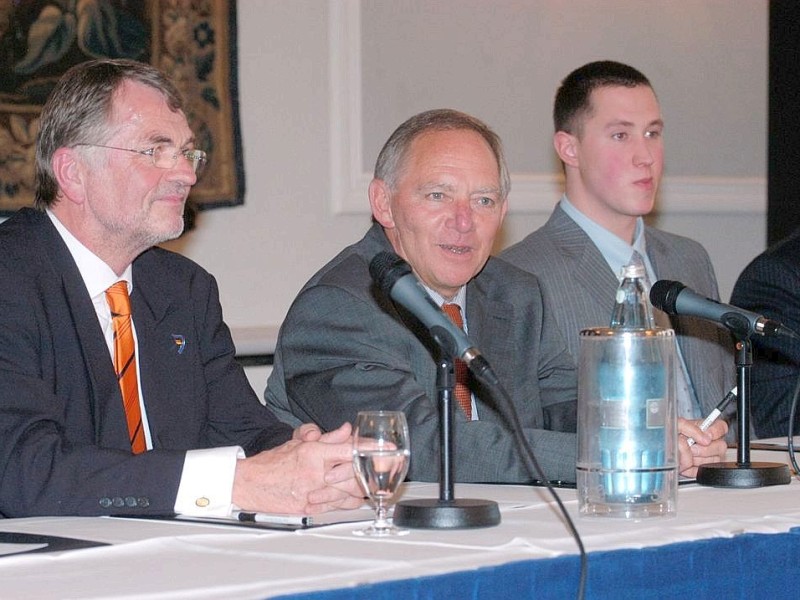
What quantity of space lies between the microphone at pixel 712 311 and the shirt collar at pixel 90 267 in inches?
41.9

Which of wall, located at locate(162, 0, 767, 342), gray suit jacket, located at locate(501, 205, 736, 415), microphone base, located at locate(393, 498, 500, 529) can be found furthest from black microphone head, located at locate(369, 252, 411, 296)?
wall, located at locate(162, 0, 767, 342)

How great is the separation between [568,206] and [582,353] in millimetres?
2050

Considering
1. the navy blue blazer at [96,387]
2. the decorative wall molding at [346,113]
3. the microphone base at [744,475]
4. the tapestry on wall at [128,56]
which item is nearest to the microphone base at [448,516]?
the navy blue blazer at [96,387]

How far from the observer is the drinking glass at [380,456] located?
182cm

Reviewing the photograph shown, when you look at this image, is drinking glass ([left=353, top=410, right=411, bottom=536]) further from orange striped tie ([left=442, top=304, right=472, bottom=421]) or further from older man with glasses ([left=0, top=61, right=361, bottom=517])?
orange striped tie ([left=442, top=304, right=472, bottom=421])

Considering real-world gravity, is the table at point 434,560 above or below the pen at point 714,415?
below

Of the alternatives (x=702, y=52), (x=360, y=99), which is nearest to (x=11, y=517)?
(x=360, y=99)

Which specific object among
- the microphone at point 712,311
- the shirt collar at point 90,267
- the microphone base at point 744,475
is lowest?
the microphone base at point 744,475

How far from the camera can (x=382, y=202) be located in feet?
10.2

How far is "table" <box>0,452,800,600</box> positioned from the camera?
150cm

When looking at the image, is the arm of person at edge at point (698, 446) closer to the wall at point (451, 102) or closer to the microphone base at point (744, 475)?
the microphone base at point (744, 475)

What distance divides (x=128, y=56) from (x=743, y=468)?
2780 mm

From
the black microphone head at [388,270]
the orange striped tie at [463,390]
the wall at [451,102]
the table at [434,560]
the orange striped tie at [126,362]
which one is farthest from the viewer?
the wall at [451,102]

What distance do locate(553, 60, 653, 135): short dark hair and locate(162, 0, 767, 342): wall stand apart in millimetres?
946
